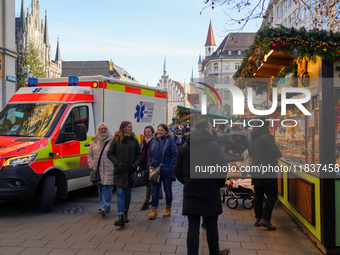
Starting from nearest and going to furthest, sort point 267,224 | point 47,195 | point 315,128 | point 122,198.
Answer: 1. point 315,128
2. point 267,224
3. point 122,198
4. point 47,195

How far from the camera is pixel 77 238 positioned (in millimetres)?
5344

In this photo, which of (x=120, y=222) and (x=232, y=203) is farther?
(x=232, y=203)

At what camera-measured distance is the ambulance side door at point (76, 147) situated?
7629 mm

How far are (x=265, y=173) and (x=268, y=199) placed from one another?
44 cm

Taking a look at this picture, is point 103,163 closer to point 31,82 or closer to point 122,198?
point 122,198

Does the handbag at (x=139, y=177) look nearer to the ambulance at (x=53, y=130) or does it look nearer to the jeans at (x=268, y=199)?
the ambulance at (x=53, y=130)

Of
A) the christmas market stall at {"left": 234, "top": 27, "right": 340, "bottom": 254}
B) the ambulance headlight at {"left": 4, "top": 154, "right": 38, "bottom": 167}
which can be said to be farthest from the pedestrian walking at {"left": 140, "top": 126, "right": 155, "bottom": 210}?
the christmas market stall at {"left": 234, "top": 27, "right": 340, "bottom": 254}

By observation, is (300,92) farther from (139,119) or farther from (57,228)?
(139,119)

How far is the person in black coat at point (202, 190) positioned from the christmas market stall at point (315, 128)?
160cm

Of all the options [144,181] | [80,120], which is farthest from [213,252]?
[80,120]

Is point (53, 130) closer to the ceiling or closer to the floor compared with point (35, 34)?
closer to the floor

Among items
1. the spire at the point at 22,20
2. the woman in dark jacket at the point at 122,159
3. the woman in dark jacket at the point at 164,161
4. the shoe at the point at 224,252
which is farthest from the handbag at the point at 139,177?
the spire at the point at 22,20

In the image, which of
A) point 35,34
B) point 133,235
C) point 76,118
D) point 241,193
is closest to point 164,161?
point 133,235

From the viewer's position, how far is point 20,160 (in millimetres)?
6637
